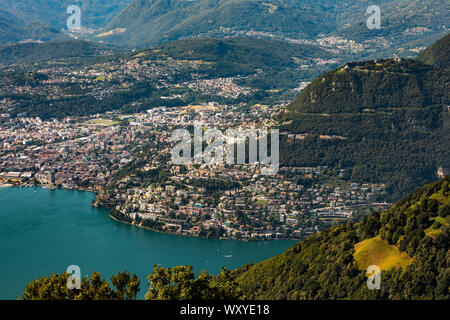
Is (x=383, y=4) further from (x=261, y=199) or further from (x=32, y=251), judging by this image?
(x=32, y=251)

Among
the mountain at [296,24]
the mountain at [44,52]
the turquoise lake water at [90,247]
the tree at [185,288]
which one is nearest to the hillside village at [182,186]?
the turquoise lake water at [90,247]

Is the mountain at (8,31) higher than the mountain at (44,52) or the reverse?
higher

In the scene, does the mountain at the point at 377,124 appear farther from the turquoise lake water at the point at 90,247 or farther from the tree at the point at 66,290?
the tree at the point at 66,290

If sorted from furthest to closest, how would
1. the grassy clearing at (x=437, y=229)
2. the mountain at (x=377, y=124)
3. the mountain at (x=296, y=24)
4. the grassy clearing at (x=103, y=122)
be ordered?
the mountain at (x=296, y=24), the grassy clearing at (x=103, y=122), the mountain at (x=377, y=124), the grassy clearing at (x=437, y=229)

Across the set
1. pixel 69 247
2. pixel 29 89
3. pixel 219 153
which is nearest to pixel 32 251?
pixel 69 247

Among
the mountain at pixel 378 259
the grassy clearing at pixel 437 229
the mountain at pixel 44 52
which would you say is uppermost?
the mountain at pixel 44 52

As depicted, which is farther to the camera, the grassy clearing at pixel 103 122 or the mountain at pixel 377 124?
the grassy clearing at pixel 103 122

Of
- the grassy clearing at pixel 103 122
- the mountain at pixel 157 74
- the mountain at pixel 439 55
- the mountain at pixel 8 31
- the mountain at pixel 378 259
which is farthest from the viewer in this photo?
the mountain at pixel 8 31

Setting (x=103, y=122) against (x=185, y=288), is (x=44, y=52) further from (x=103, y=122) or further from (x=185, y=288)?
(x=185, y=288)

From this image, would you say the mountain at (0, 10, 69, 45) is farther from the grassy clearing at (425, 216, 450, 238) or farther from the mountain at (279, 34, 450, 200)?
the grassy clearing at (425, 216, 450, 238)
